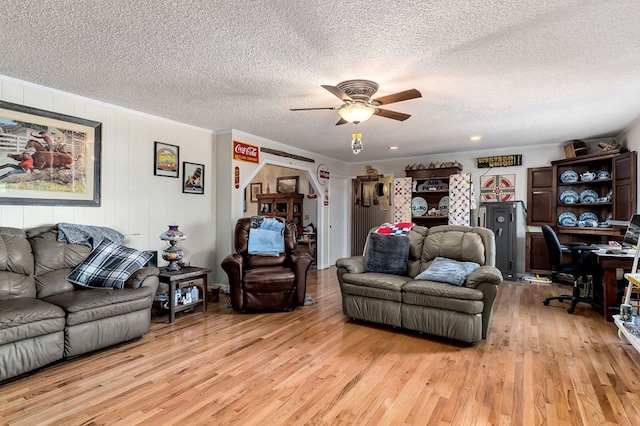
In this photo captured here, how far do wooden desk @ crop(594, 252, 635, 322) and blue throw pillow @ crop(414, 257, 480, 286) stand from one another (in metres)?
1.48

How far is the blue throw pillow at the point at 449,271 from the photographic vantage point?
10.5ft

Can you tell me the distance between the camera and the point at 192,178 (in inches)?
183

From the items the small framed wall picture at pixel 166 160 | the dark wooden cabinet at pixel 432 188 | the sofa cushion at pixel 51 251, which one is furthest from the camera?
the dark wooden cabinet at pixel 432 188

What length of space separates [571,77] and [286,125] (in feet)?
10.0

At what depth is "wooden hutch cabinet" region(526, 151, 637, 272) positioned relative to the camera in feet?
15.7

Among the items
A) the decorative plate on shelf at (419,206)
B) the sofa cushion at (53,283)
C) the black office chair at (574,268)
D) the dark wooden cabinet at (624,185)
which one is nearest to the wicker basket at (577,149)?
the dark wooden cabinet at (624,185)

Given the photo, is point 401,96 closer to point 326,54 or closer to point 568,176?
point 326,54

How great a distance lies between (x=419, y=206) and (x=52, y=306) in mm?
5920

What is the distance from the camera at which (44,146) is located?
129 inches

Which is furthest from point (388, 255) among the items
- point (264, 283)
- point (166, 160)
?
point (166, 160)

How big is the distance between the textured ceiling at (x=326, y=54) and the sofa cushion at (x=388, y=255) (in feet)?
4.92

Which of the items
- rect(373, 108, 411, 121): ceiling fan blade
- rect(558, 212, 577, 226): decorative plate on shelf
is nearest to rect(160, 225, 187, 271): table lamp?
rect(373, 108, 411, 121): ceiling fan blade

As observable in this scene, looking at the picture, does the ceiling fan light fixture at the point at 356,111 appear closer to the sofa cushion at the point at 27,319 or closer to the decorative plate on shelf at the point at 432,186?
the sofa cushion at the point at 27,319

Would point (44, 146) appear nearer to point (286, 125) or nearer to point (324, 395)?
point (286, 125)
